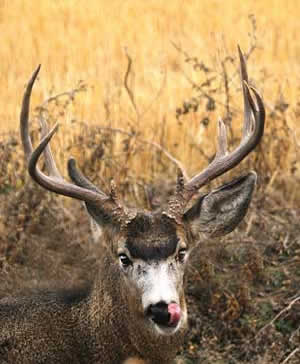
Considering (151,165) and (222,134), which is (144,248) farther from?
(151,165)

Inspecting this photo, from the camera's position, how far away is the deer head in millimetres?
5934

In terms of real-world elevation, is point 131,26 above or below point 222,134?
below

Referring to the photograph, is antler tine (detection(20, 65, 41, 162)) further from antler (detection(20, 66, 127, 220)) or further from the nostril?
the nostril

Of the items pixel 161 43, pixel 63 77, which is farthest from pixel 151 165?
pixel 161 43

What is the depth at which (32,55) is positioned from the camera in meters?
12.8

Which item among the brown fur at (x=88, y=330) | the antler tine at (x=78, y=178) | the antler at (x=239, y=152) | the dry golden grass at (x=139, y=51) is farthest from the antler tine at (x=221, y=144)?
the dry golden grass at (x=139, y=51)

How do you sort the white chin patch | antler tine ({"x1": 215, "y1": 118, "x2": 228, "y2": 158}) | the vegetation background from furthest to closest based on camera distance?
the vegetation background
antler tine ({"x1": 215, "y1": 118, "x2": 228, "y2": 158})
the white chin patch

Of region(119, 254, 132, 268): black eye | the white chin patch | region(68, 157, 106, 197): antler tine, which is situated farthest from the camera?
region(68, 157, 106, 197): antler tine

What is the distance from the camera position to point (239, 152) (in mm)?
6648

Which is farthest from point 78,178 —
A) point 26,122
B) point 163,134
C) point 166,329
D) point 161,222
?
point 163,134

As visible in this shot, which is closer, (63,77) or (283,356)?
(283,356)

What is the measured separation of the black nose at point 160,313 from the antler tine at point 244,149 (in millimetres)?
854

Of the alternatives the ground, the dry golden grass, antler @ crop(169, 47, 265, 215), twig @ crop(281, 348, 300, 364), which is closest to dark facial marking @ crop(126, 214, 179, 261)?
antler @ crop(169, 47, 265, 215)

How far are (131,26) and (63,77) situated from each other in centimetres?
209
